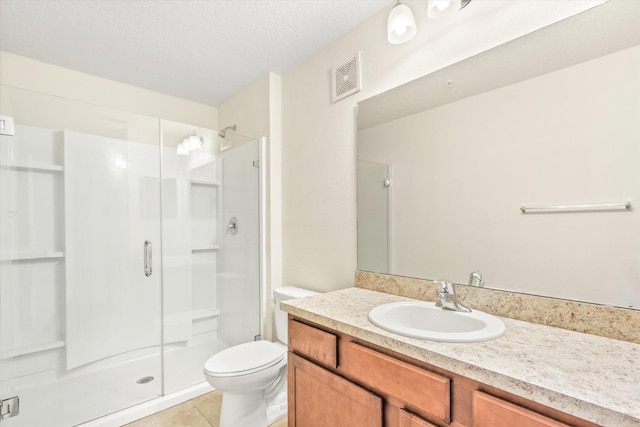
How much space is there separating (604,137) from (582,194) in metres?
0.19

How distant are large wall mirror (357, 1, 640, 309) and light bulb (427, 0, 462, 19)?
244 millimetres

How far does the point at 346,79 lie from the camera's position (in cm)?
186

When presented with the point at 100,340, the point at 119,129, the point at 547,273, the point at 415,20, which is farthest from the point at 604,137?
the point at 100,340

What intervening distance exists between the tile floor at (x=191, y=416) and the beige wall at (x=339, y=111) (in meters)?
0.93

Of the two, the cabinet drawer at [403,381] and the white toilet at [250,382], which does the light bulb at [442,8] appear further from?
the white toilet at [250,382]

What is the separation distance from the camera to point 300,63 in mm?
2225

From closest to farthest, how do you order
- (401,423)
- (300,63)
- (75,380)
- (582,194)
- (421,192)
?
(401,423) → (582,194) → (421,192) → (75,380) → (300,63)

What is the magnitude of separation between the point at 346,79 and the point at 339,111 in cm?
19

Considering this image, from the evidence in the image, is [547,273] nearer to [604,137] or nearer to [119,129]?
[604,137]

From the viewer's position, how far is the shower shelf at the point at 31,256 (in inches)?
72.4

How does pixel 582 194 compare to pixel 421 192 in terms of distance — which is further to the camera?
pixel 421 192

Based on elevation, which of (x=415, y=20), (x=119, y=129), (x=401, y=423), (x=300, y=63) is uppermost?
(x=300, y=63)

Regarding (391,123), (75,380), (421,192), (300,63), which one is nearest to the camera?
(421,192)

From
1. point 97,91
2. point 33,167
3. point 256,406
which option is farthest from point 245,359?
point 97,91
